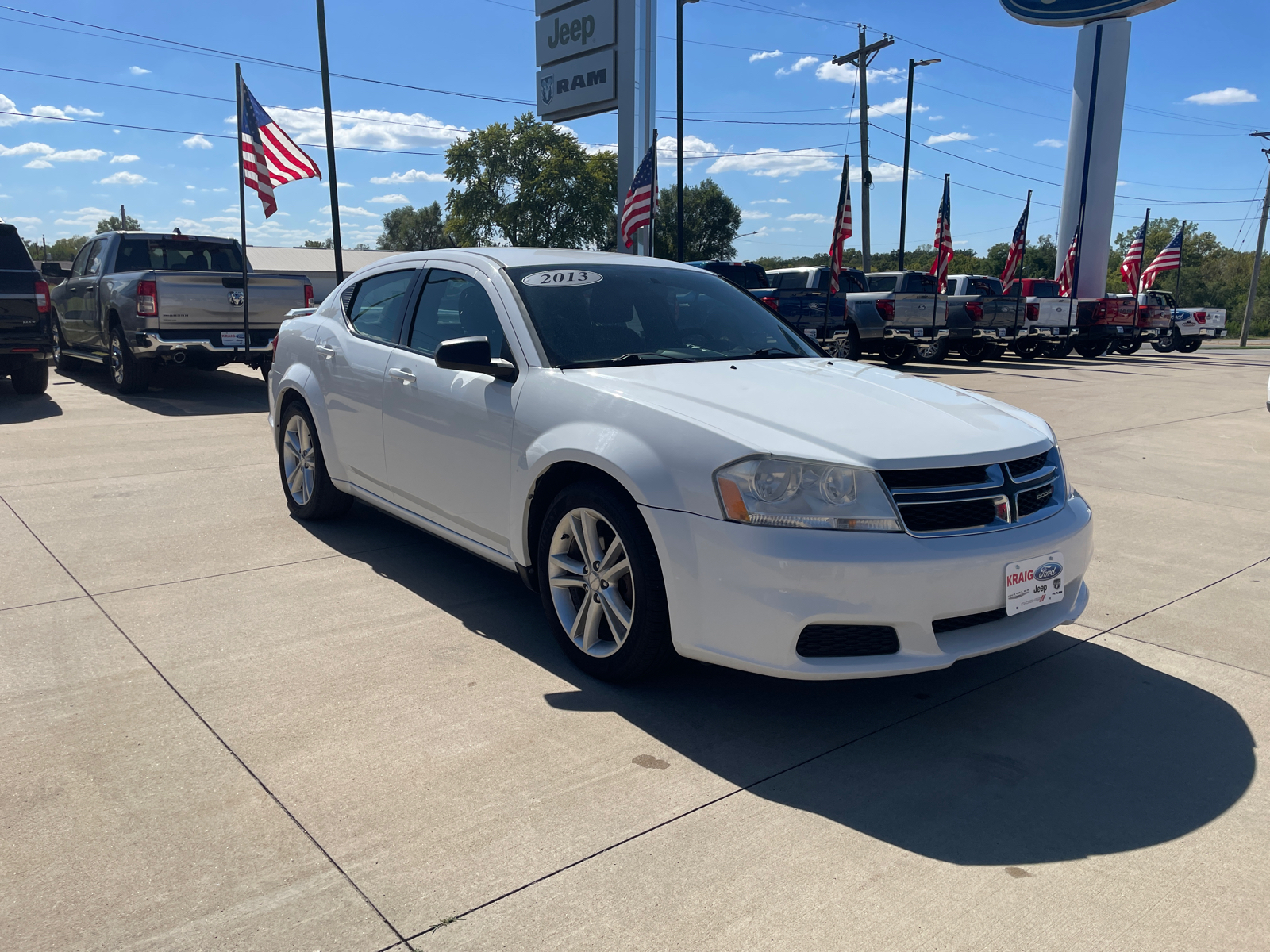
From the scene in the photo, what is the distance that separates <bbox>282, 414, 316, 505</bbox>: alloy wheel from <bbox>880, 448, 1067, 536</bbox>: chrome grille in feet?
12.4

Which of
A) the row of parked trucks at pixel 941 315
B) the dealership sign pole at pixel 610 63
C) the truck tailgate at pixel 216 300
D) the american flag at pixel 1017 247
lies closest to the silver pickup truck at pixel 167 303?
the truck tailgate at pixel 216 300

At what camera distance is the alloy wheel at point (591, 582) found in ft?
11.4

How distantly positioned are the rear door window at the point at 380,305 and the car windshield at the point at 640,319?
895mm

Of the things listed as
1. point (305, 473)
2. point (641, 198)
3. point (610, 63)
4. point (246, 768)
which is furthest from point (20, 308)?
point (610, 63)

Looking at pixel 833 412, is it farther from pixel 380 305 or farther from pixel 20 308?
pixel 20 308

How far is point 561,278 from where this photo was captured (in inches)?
172

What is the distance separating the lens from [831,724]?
11.1 ft

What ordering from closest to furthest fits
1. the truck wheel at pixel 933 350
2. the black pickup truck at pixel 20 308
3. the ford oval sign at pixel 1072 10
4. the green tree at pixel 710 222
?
the black pickup truck at pixel 20 308 < the truck wheel at pixel 933 350 < the ford oval sign at pixel 1072 10 < the green tree at pixel 710 222

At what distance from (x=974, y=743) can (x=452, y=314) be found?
116 inches

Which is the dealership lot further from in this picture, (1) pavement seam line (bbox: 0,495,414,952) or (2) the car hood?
(2) the car hood

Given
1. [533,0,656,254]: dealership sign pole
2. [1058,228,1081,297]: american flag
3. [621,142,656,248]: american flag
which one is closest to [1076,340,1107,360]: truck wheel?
[1058,228,1081,297]: american flag

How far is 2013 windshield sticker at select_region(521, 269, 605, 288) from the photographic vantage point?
4.30 m

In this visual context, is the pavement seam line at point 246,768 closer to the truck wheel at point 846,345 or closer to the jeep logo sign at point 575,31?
the truck wheel at point 846,345

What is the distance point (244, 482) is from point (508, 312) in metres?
3.80
